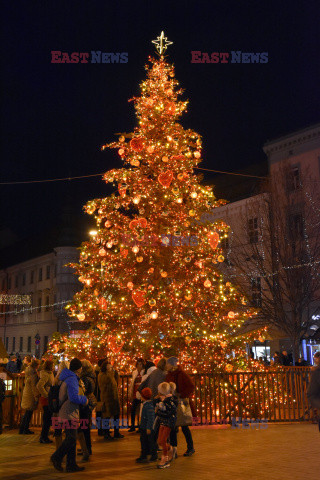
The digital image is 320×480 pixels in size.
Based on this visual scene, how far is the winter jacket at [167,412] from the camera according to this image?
354 inches

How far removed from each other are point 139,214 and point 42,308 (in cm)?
4566

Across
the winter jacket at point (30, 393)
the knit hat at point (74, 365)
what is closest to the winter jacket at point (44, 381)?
the winter jacket at point (30, 393)

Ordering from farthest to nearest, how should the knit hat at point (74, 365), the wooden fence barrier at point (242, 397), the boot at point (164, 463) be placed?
1. the wooden fence barrier at point (242, 397)
2. the knit hat at point (74, 365)
3. the boot at point (164, 463)

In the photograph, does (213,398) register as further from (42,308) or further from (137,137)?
(42,308)

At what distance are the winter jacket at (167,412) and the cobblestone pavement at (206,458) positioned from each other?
70 centimetres

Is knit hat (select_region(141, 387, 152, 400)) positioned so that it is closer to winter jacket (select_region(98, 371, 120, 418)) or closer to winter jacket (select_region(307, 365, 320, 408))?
winter jacket (select_region(98, 371, 120, 418))

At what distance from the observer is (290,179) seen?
2783 cm

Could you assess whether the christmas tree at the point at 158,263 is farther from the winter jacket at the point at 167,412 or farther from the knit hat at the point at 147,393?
the winter jacket at the point at 167,412

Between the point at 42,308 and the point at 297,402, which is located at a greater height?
the point at 42,308

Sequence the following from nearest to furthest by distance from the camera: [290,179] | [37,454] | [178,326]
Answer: [37,454], [178,326], [290,179]

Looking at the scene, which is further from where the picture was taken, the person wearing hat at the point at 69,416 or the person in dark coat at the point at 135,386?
the person in dark coat at the point at 135,386

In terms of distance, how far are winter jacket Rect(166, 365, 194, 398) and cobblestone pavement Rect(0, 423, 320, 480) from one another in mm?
1141

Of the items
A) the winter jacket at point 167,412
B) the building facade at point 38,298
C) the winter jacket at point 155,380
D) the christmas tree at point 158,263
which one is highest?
the building facade at point 38,298

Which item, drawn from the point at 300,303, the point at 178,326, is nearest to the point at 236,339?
the point at 178,326
